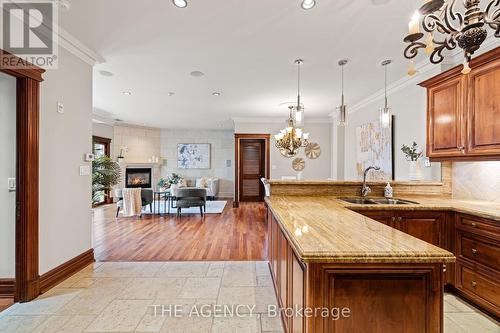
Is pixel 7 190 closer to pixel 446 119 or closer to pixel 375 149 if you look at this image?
pixel 446 119

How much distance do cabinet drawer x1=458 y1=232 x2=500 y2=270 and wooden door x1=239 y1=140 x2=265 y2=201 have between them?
636cm

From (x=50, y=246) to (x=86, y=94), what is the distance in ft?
6.09

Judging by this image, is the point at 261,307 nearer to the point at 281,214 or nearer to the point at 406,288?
the point at 281,214

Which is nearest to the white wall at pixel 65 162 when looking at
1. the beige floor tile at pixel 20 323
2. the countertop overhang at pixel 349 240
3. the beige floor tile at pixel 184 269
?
the beige floor tile at pixel 20 323

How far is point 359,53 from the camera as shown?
312 cm

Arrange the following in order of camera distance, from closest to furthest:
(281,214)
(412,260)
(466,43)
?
(412,260), (466,43), (281,214)

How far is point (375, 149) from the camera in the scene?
15.6 feet

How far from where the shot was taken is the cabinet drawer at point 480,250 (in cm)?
200

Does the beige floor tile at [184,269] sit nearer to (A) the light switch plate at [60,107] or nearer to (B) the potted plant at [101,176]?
(A) the light switch plate at [60,107]

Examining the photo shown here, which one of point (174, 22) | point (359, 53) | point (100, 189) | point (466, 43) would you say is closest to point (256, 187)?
point (100, 189)

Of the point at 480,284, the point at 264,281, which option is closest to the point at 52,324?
the point at 264,281

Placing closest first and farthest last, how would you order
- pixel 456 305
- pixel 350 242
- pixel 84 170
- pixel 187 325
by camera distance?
pixel 350 242 → pixel 187 325 → pixel 456 305 → pixel 84 170

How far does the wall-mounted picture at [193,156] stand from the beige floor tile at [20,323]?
312 inches

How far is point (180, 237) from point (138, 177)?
5.80 meters
